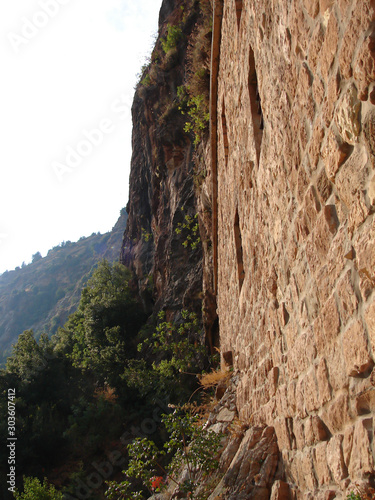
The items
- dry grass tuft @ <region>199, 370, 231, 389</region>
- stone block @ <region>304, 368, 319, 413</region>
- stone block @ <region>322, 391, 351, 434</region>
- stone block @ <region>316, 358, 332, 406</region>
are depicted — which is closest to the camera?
stone block @ <region>322, 391, 351, 434</region>

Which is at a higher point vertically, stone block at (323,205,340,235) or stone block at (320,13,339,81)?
stone block at (320,13,339,81)

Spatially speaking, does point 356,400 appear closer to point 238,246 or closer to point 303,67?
point 303,67

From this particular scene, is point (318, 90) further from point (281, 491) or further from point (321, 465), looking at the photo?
point (281, 491)

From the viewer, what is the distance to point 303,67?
6.24 feet

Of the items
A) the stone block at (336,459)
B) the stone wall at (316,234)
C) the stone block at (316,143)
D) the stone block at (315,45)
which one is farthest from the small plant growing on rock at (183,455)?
the stone block at (315,45)

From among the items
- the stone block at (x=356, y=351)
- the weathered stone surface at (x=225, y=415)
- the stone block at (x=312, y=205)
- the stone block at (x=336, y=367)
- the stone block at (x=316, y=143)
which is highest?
the stone block at (x=316, y=143)

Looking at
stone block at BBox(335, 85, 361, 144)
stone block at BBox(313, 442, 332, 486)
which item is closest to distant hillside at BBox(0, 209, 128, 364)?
stone block at BBox(313, 442, 332, 486)

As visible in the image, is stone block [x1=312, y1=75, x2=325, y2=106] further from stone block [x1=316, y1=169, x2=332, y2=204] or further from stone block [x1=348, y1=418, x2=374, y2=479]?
stone block [x1=348, y1=418, x2=374, y2=479]

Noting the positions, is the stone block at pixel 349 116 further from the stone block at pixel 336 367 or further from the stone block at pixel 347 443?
the stone block at pixel 347 443

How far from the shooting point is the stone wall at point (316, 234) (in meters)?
1.40

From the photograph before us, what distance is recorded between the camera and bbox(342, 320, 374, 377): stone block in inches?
56.3

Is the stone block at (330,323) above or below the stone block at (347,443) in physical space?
above

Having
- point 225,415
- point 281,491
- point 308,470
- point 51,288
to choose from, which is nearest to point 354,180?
point 308,470

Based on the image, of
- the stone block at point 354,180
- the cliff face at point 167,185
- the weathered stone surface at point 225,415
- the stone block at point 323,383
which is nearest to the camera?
the stone block at point 354,180
